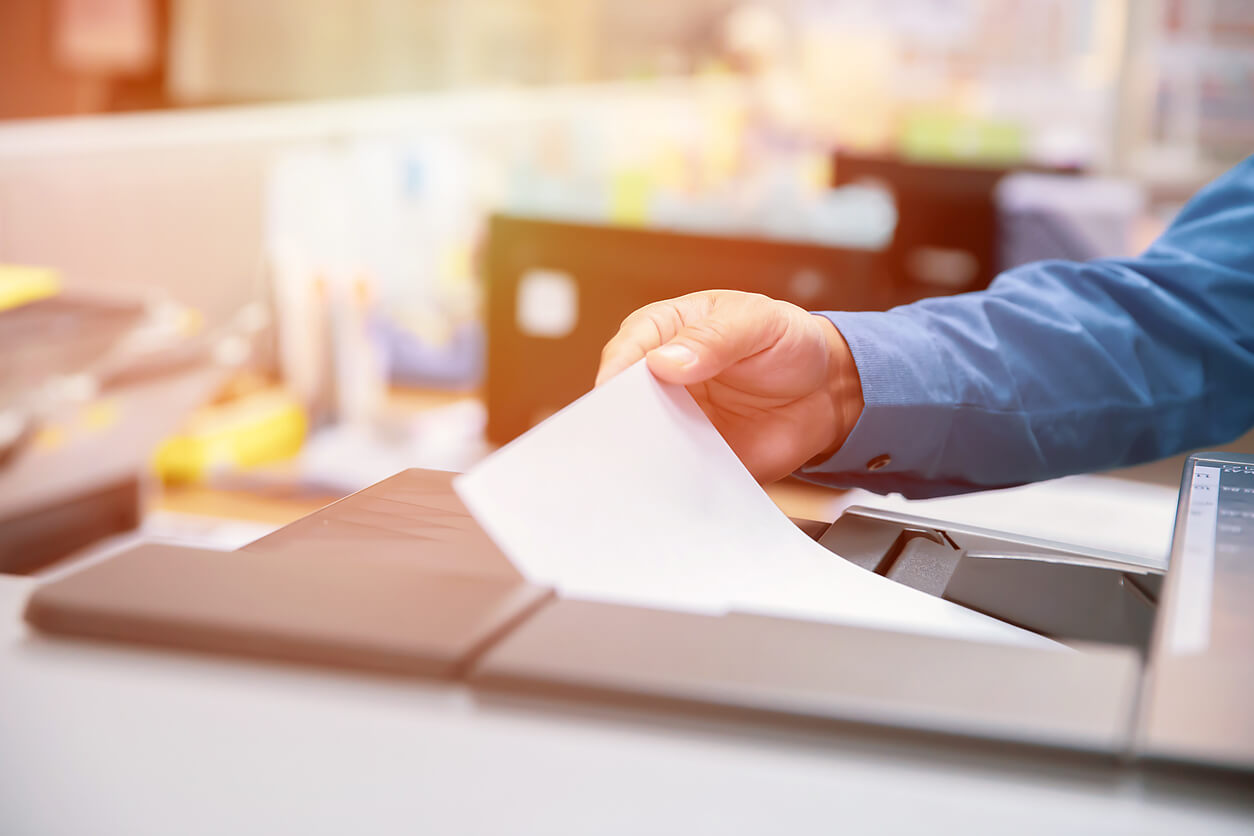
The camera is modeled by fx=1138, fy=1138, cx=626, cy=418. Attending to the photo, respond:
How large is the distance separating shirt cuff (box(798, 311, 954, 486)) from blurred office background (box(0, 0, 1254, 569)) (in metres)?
0.73

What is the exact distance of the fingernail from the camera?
419mm

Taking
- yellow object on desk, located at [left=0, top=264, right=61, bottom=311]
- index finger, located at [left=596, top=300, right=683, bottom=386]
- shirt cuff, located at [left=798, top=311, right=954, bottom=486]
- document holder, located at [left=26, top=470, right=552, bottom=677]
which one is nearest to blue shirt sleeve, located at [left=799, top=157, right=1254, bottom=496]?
shirt cuff, located at [left=798, top=311, right=954, bottom=486]

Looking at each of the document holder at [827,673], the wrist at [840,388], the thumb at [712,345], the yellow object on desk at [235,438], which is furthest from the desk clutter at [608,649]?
the yellow object on desk at [235,438]

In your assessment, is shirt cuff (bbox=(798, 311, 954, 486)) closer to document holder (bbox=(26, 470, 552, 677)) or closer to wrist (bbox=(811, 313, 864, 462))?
wrist (bbox=(811, 313, 864, 462))

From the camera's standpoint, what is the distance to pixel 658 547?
0.38 m

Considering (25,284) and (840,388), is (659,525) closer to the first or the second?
(840,388)

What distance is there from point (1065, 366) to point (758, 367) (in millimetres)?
214

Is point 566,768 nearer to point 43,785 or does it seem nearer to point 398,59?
point 43,785

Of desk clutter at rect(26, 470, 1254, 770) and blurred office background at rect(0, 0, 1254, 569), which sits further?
blurred office background at rect(0, 0, 1254, 569)

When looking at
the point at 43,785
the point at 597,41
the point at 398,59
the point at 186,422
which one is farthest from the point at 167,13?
the point at 43,785

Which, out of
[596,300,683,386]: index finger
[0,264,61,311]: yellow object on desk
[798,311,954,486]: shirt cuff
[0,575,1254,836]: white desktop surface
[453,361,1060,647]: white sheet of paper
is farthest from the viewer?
[0,264,61,311]: yellow object on desk

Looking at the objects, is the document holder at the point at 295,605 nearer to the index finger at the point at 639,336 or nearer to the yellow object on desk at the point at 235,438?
the index finger at the point at 639,336

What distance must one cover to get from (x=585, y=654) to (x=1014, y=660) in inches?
4.1

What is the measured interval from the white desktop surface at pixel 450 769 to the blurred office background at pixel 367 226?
0.96 metres
